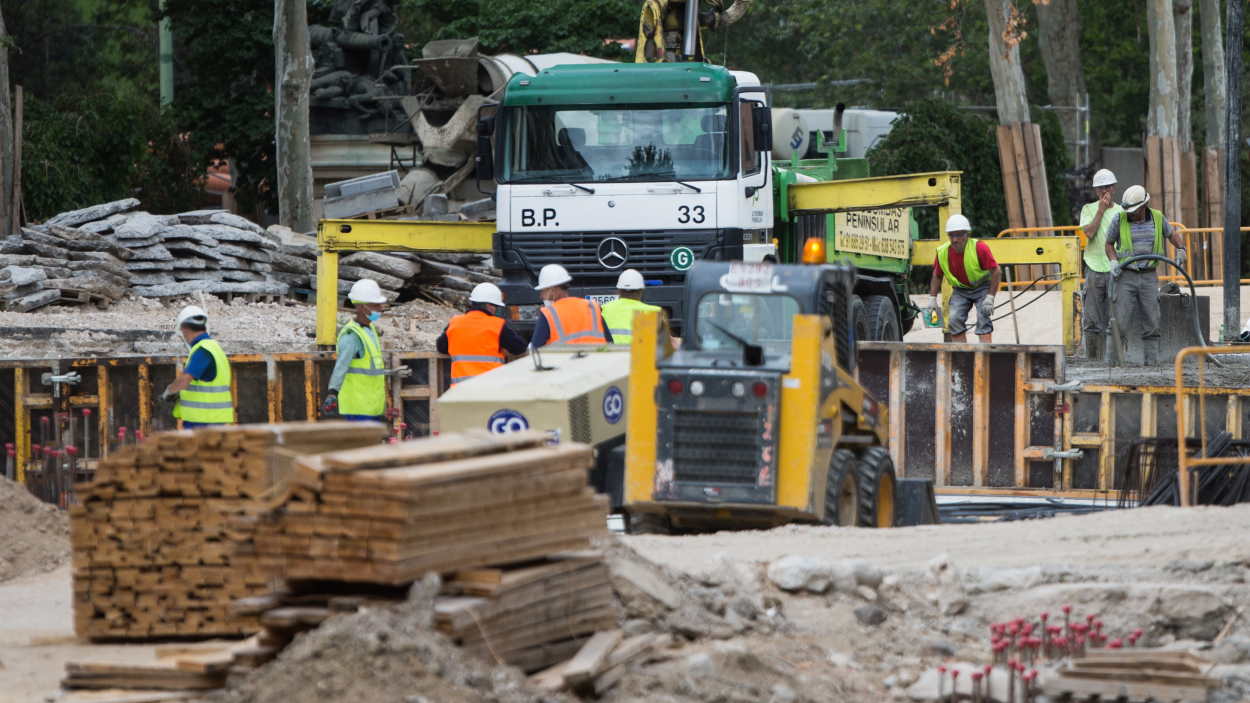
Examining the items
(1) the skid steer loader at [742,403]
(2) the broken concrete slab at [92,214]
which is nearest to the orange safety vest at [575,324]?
(1) the skid steer loader at [742,403]

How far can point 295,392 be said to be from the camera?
55.1 ft

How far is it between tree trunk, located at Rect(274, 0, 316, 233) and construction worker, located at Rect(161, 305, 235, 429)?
56.5ft

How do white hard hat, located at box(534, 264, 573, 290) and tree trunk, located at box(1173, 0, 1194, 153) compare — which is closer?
white hard hat, located at box(534, 264, 573, 290)

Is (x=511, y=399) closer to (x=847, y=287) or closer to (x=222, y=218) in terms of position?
(x=847, y=287)

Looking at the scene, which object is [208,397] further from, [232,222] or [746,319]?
[232,222]

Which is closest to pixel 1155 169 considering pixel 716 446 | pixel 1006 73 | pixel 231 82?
pixel 1006 73

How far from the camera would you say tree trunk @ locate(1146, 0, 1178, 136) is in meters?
35.6

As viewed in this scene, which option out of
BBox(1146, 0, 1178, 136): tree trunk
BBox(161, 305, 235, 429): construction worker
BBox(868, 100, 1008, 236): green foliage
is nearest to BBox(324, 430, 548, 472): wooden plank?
BBox(161, 305, 235, 429): construction worker

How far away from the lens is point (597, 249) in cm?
1812

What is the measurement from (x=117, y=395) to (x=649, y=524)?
5.96 metres

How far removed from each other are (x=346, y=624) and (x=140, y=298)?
16.8m

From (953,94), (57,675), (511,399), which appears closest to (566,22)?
(953,94)

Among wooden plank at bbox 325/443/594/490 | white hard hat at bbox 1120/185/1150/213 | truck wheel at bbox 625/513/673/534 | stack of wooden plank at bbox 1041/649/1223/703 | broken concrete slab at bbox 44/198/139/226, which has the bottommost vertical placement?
stack of wooden plank at bbox 1041/649/1223/703

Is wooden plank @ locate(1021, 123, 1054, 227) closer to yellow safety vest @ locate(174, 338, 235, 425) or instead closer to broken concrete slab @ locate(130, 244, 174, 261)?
broken concrete slab @ locate(130, 244, 174, 261)
